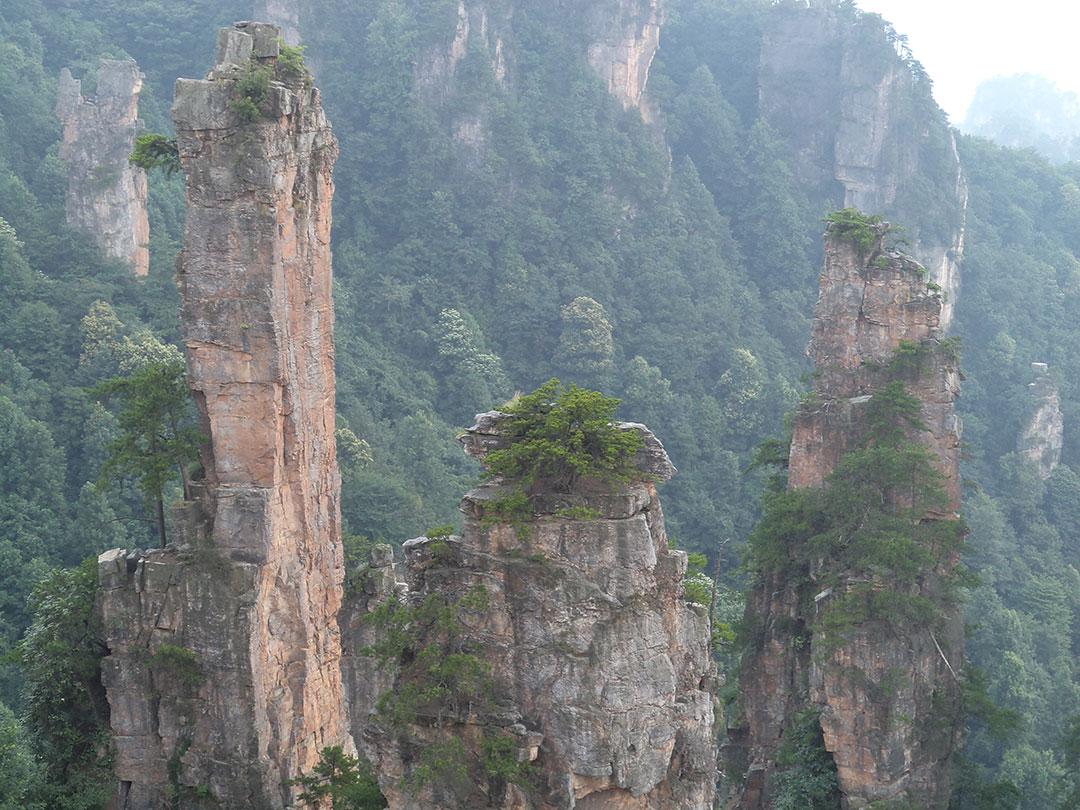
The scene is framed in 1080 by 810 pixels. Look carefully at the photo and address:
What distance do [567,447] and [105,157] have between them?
131ft

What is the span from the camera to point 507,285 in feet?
232

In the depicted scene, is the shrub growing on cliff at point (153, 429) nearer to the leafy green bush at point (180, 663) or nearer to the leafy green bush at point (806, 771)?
the leafy green bush at point (180, 663)

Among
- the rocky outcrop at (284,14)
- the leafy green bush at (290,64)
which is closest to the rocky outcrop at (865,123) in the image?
the rocky outcrop at (284,14)

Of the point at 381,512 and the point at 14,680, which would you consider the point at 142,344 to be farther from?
the point at 14,680

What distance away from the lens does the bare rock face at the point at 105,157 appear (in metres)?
51.5

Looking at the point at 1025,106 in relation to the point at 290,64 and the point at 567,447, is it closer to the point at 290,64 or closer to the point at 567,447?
the point at 290,64

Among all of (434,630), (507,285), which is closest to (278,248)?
(434,630)

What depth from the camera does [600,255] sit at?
74.4 m

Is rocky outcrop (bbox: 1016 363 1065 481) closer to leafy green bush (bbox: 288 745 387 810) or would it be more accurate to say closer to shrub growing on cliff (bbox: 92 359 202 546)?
shrub growing on cliff (bbox: 92 359 202 546)

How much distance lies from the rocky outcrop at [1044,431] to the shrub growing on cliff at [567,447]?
5151 centimetres

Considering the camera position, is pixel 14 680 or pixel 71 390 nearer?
pixel 14 680

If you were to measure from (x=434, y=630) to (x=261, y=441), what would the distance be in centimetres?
729

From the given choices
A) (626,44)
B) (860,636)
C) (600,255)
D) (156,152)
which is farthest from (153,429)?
(626,44)

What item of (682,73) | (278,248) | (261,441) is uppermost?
(682,73)
